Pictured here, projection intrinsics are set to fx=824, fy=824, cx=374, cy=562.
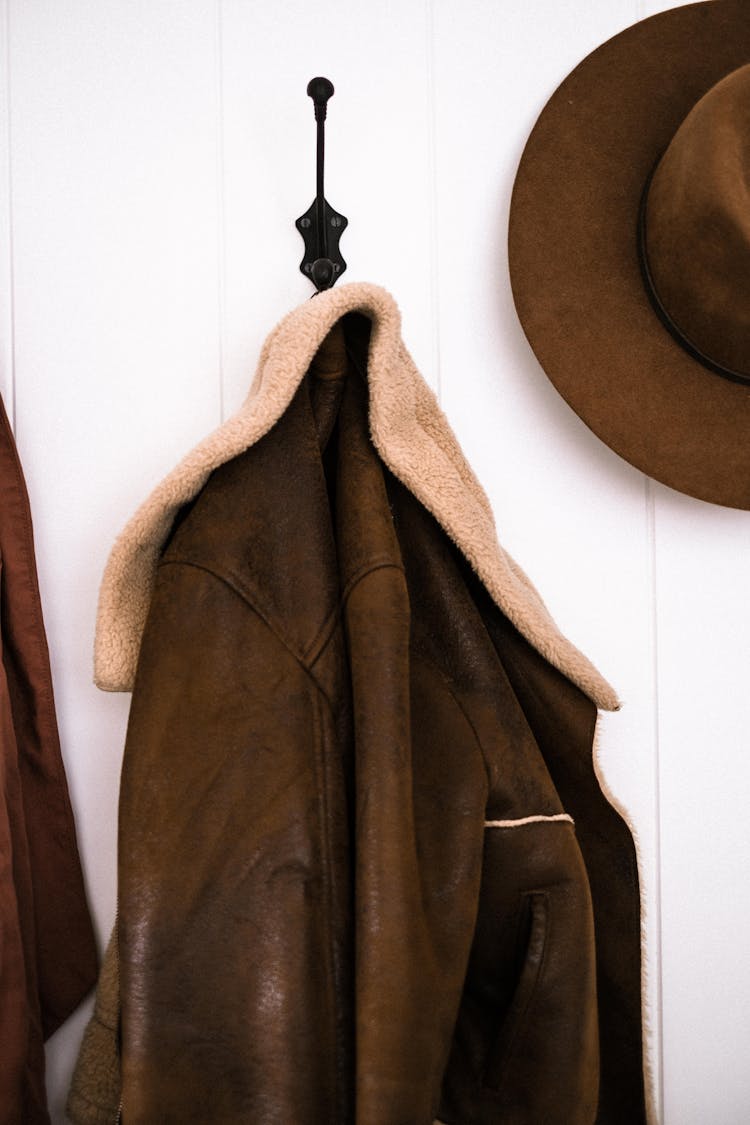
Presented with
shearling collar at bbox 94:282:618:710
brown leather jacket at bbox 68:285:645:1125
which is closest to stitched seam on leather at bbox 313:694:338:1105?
brown leather jacket at bbox 68:285:645:1125

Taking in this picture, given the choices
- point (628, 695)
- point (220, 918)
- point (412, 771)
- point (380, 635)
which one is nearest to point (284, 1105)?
point (220, 918)

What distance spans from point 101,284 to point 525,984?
2.91ft

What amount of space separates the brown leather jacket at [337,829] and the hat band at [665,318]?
0.36 meters

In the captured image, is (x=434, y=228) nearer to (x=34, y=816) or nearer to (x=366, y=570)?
(x=366, y=570)

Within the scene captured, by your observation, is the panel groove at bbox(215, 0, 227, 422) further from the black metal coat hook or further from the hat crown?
the hat crown

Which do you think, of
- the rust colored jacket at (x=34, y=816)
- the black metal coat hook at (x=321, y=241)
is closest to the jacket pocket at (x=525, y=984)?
the rust colored jacket at (x=34, y=816)

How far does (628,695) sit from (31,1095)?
0.81 meters

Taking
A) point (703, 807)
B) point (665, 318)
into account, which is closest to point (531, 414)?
point (665, 318)

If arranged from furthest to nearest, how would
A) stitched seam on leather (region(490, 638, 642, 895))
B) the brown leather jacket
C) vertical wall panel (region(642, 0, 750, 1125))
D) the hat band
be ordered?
vertical wall panel (region(642, 0, 750, 1125)) < the hat band < stitched seam on leather (region(490, 638, 642, 895)) < the brown leather jacket

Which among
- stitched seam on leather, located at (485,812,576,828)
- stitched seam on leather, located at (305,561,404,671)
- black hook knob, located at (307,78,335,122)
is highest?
black hook knob, located at (307,78,335,122)

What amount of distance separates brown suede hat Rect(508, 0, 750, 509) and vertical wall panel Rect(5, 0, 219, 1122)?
40 cm

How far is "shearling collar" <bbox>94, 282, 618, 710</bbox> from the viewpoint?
2.41 ft

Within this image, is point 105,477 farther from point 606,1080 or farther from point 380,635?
point 606,1080

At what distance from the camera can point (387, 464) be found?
773 mm
